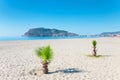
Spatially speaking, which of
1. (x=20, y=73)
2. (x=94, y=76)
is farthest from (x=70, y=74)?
(x=20, y=73)

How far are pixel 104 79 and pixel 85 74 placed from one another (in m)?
1.34

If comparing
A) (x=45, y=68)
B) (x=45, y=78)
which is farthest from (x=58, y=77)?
(x=45, y=68)

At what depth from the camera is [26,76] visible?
9875mm

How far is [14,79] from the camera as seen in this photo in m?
9.33

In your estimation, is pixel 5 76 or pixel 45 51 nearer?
pixel 5 76

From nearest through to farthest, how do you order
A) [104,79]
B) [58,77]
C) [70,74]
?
[104,79] → [58,77] → [70,74]

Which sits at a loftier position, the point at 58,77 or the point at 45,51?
the point at 45,51

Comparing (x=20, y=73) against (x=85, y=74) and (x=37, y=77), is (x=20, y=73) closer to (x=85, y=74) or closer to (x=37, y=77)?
(x=37, y=77)

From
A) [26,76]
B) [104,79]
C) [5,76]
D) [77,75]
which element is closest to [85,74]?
[77,75]

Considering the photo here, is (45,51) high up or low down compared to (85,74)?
up

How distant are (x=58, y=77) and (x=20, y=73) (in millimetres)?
2316

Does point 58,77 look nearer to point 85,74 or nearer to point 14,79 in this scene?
point 85,74

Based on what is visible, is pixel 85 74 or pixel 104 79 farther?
pixel 85 74

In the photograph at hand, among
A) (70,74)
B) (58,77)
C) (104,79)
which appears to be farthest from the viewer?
(70,74)
